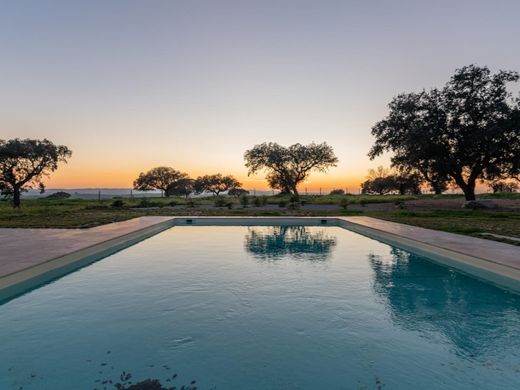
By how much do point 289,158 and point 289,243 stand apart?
32593mm

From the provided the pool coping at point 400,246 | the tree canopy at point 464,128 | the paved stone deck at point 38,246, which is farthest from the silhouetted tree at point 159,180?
the paved stone deck at point 38,246

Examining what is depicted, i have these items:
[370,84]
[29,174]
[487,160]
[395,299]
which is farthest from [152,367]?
[29,174]

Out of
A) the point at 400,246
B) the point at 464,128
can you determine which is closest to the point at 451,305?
the point at 400,246

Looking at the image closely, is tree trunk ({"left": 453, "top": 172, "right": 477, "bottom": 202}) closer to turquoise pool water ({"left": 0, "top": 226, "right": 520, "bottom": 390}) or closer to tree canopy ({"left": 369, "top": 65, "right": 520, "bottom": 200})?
tree canopy ({"left": 369, "top": 65, "right": 520, "bottom": 200})

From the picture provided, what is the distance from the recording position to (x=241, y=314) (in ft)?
16.5

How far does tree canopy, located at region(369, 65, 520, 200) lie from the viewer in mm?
22656

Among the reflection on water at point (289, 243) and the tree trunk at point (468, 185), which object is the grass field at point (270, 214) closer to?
the tree trunk at point (468, 185)

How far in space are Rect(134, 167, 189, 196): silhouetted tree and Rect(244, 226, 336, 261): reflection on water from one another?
165ft

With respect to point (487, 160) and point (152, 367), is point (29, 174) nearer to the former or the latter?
point (152, 367)

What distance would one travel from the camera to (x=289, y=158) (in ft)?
143

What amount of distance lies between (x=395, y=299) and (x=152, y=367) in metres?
4.33

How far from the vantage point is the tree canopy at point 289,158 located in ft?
141

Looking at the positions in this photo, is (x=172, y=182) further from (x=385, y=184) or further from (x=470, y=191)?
(x=470, y=191)

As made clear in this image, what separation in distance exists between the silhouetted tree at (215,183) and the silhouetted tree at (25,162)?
128 feet
